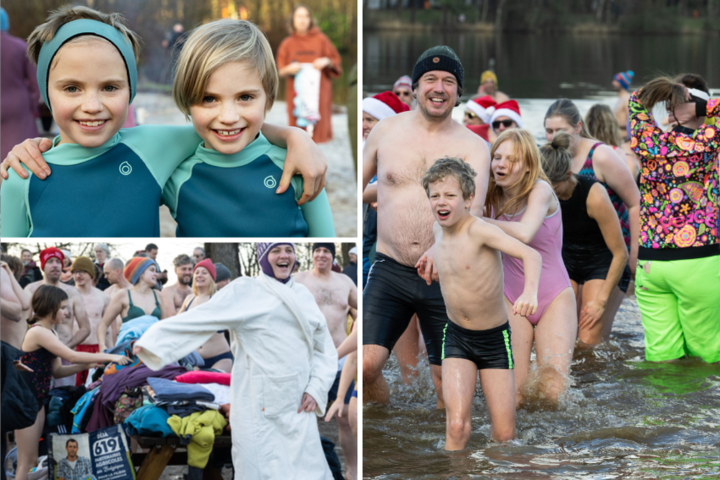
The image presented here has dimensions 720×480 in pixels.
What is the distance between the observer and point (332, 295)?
3.05 metres

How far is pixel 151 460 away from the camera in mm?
3104

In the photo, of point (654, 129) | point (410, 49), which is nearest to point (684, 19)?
point (410, 49)

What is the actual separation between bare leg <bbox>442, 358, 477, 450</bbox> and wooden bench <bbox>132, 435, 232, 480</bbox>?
160 cm

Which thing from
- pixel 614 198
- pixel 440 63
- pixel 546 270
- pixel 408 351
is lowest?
pixel 408 351

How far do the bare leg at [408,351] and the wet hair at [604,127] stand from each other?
10.1 feet

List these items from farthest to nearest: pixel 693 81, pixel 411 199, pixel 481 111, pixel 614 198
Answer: pixel 481 111
pixel 614 198
pixel 693 81
pixel 411 199

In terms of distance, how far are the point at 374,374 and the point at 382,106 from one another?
9.20 ft

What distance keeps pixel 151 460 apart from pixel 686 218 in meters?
4.29

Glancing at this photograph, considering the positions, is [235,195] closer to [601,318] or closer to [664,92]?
[664,92]

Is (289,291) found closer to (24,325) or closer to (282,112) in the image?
(24,325)

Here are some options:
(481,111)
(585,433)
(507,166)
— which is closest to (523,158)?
(507,166)

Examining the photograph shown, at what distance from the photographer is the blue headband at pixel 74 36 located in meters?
2.71

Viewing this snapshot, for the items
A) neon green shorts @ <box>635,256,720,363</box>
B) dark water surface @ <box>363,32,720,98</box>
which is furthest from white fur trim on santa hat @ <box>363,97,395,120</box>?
dark water surface @ <box>363,32,720,98</box>

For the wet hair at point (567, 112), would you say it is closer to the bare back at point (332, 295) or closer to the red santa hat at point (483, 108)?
the red santa hat at point (483, 108)
